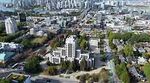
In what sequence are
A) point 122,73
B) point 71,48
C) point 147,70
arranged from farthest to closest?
point 71,48 < point 147,70 < point 122,73

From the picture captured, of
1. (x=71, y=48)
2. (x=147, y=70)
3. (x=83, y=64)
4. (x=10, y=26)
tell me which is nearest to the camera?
(x=147, y=70)

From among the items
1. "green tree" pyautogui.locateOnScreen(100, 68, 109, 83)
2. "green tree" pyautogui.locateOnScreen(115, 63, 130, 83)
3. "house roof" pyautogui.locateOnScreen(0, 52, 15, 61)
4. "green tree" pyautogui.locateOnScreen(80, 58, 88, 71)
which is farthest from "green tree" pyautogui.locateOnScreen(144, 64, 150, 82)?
"house roof" pyautogui.locateOnScreen(0, 52, 15, 61)

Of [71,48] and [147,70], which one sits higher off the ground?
[71,48]

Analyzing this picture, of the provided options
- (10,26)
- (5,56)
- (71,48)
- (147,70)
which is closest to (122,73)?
(147,70)

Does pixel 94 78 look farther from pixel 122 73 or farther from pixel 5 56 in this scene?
pixel 5 56

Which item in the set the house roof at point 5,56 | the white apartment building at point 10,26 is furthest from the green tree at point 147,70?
the white apartment building at point 10,26

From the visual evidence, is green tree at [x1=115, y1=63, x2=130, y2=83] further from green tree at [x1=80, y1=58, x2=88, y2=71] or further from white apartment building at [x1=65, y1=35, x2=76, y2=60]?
Result: white apartment building at [x1=65, y1=35, x2=76, y2=60]

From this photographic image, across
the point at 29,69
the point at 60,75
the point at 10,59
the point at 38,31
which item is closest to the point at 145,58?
the point at 60,75

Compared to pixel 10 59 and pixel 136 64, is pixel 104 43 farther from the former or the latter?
pixel 10 59

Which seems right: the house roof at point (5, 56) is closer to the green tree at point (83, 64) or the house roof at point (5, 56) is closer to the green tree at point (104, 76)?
the green tree at point (83, 64)

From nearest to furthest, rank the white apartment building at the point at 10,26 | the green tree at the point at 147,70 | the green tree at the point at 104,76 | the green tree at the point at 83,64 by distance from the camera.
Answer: the green tree at the point at 104,76, the green tree at the point at 147,70, the green tree at the point at 83,64, the white apartment building at the point at 10,26

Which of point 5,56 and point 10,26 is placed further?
point 10,26
